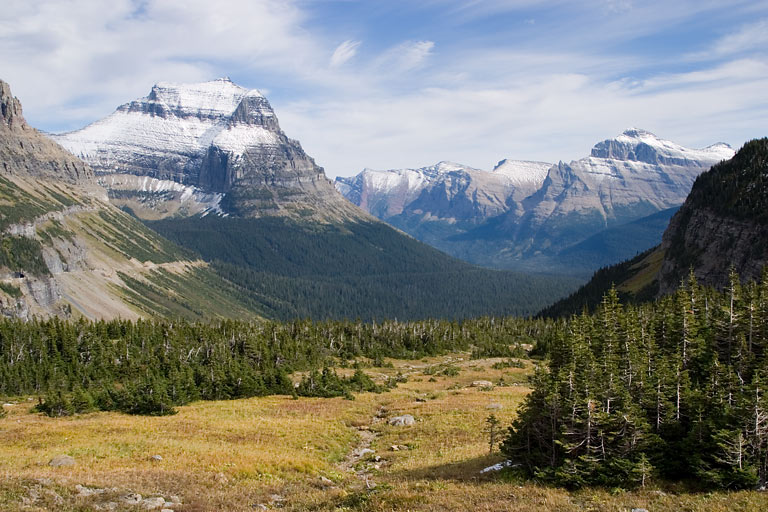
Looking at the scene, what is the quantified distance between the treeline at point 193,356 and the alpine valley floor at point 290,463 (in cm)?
516

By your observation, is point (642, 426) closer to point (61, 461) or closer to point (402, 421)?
point (402, 421)

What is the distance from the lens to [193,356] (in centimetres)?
11431

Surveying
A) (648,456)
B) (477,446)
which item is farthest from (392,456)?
(648,456)

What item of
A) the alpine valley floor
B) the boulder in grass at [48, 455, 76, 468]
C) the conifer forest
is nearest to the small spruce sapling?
the alpine valley floor

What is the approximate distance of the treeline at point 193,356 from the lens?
72312 mm

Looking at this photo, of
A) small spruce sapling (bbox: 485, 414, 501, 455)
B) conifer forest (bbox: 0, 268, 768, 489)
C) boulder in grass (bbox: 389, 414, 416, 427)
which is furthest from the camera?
boulder in grass (bbox: 389, 414, 416, 427)

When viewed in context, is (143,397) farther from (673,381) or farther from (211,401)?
(673,381)

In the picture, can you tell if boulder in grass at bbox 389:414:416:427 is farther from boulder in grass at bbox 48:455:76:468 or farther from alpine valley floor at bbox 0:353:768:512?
boulder in grass at bbox 48:455:76:468

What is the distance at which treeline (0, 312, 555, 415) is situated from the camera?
72.3m

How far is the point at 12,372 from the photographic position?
9538 cm

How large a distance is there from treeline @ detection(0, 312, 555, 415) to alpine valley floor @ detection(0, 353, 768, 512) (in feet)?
16.9

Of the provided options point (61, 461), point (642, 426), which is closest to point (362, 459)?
point (61, 461)

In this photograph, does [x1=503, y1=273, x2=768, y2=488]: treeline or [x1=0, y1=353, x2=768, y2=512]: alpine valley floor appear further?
[x1=503, y1=273, x2=768, y2=488]: treeline

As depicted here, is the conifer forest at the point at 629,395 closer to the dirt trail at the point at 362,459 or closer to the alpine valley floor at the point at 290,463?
the alpine valley floor at the point at 290,463
